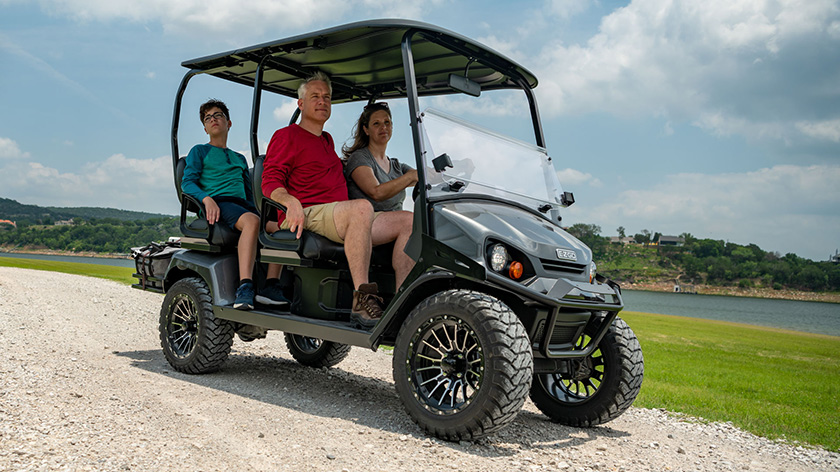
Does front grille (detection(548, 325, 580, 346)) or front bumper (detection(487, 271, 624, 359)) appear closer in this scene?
front bumper (detection(487, 271, 624, 359))

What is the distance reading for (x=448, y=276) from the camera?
449 centimetres

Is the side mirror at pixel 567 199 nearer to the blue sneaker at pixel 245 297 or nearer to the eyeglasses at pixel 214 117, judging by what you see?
the blue sneaker at pixel 245 297

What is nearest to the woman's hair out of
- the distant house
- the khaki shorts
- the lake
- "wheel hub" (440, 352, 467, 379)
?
the khaki shorts

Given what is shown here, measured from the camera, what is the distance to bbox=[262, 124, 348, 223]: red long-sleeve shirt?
18.9 ft

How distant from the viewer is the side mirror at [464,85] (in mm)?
5852

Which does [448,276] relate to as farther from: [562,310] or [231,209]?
[231,209]

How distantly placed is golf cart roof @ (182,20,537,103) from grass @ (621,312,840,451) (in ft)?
13.8

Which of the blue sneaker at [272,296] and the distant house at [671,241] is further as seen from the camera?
the distant house at [671,241]

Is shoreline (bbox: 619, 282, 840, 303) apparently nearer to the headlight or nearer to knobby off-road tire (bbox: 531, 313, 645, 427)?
knobby off-road tire (bbox: 531, 313, 645, 427)

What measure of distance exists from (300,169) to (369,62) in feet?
4.37

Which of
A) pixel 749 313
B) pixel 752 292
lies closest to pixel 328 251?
pixel 749 313

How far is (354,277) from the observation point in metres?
5.18

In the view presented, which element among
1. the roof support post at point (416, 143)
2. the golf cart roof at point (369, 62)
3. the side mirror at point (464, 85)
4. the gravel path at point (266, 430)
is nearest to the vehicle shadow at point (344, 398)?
the gravel path at point (266, 430)

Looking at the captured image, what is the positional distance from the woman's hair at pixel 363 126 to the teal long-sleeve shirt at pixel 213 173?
1.44 metres
